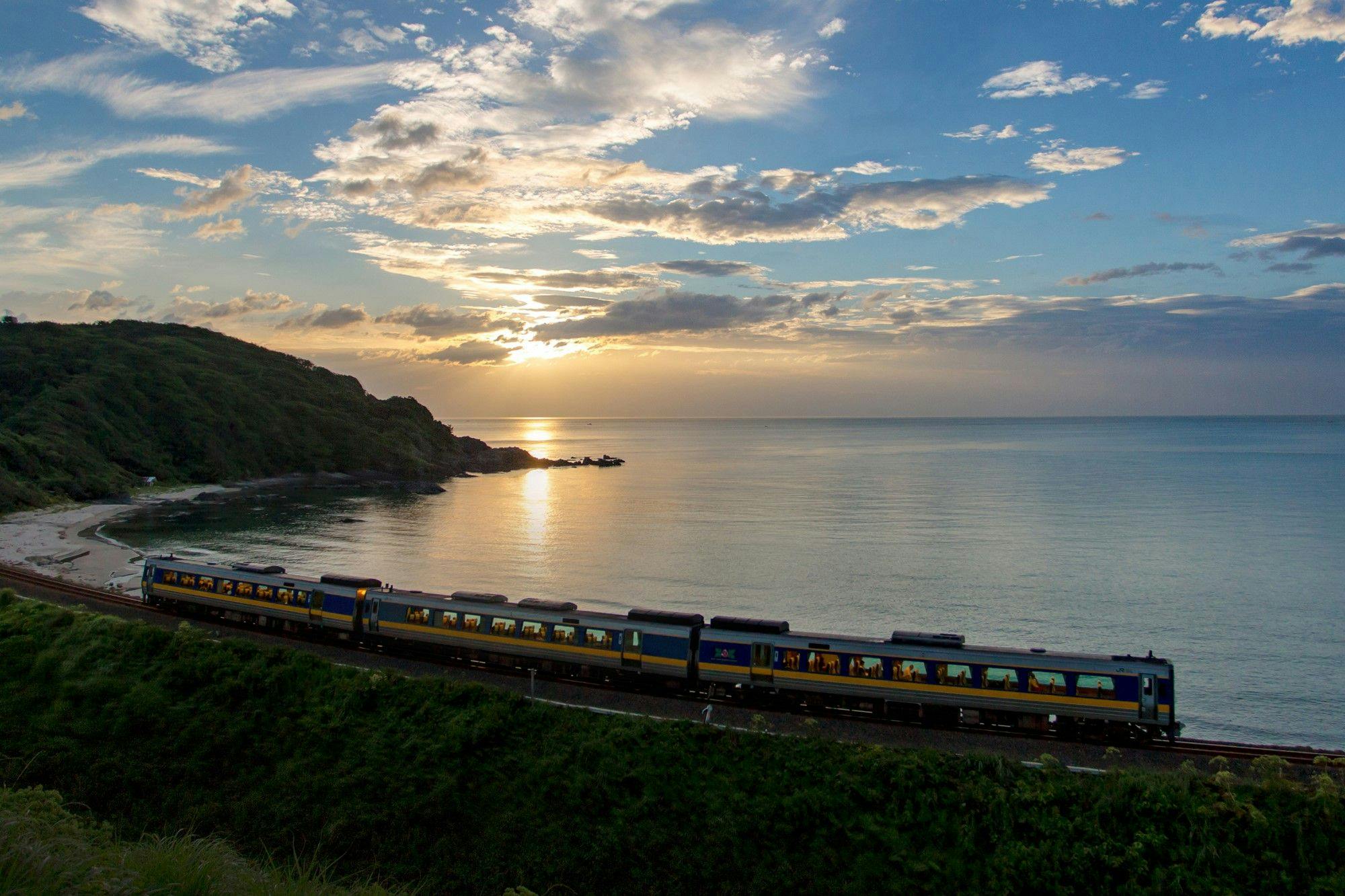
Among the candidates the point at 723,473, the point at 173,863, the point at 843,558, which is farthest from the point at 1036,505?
the point at 173,863

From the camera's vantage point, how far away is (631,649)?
94.1ft

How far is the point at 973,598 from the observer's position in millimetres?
55562

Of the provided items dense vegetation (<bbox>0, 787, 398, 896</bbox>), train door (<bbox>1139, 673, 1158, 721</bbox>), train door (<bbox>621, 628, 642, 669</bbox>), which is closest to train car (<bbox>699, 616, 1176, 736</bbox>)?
train door (<bbox>1139, 673, 1158, 721</bbox>)

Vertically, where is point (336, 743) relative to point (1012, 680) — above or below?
below

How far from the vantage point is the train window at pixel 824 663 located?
86.0ft

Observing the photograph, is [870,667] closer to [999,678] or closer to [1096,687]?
[999,678]

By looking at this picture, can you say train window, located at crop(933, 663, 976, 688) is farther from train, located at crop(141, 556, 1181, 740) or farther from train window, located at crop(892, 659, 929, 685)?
train window, located at crop(892, 659, 929, 685)

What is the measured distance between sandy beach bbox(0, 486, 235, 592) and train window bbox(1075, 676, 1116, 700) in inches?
2071

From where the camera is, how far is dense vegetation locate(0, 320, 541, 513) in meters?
105

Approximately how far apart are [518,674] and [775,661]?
1059 centimetres

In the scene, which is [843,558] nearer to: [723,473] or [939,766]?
[939,766]

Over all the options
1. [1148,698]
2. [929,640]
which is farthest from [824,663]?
[1148,698]

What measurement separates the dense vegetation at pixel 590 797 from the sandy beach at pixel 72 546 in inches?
1157

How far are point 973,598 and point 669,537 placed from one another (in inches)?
1383
